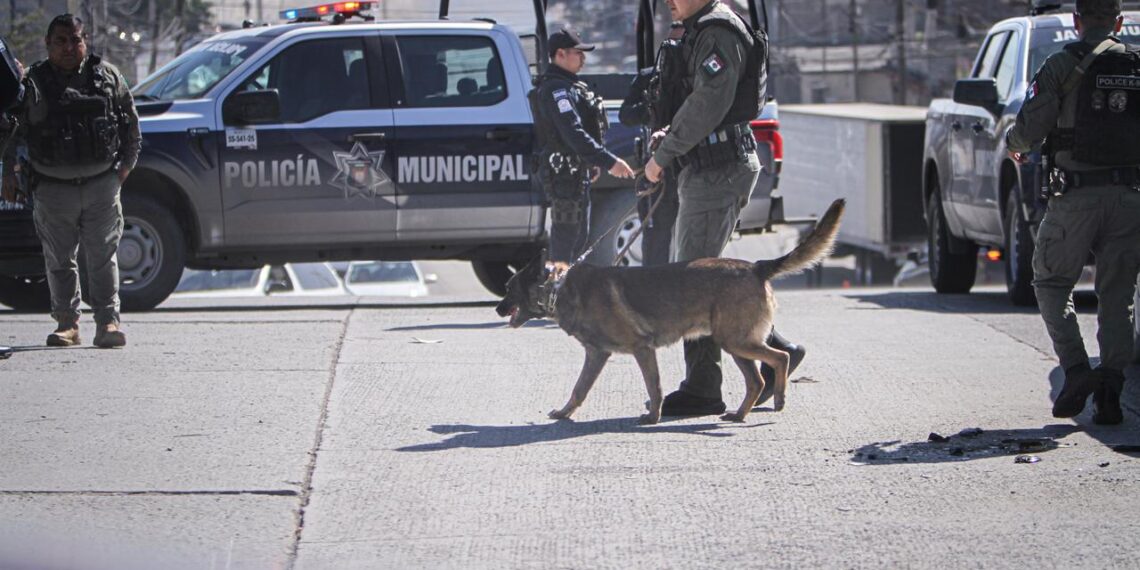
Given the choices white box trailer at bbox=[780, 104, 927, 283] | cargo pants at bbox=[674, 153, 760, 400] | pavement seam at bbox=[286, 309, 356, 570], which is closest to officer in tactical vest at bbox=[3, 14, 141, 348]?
pavement seam at bbox=[286, 309, 356, 570]

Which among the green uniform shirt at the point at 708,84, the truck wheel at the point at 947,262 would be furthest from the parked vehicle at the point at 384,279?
the green uniform shirt at the point at 708,84

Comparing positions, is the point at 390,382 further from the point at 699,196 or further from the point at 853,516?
the point at 853,516

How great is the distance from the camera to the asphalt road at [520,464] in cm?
478

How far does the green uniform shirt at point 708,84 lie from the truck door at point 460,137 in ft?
14.4

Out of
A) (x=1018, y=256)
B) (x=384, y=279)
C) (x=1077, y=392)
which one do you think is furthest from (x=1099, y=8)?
(x=384, y=279)

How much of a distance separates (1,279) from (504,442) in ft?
19.4

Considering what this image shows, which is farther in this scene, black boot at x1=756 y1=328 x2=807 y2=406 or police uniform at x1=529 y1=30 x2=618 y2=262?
police uniform at x1=529 y1=30 x2=618 y2=262

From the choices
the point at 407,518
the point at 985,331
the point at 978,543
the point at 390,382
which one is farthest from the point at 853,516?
the point at 985,331

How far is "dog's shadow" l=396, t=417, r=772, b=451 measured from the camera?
6234 millimetres

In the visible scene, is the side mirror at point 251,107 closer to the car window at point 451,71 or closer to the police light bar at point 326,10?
the car window at point 451,71

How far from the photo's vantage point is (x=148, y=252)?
1038 cm

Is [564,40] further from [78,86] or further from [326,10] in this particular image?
[326,10]

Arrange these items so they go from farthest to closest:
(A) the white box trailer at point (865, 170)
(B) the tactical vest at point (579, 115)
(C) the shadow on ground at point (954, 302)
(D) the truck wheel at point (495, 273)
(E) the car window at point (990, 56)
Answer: (A) the white box trailer at point (865, 170), (D) the truck wheel at point (495, 273), (E) the car window at point (990, 56), (C) the shadow on ground at point (954, 302), (B) the tactical vest at point (579, 115)

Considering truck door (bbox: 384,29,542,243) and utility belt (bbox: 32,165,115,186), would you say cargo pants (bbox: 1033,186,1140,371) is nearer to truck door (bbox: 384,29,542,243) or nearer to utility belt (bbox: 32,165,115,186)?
utility belt (bbox: 32,165,115,186)
